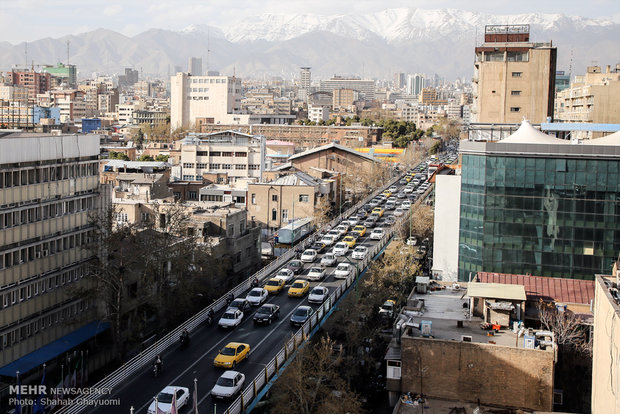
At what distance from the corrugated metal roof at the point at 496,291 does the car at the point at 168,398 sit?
12.3m

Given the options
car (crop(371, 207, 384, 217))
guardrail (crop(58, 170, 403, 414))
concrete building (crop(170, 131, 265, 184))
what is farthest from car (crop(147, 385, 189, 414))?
concrete building (crop(170, 131, 265, 184))

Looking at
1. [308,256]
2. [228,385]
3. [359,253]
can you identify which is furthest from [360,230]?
[228,385]

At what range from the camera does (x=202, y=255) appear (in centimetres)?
3566

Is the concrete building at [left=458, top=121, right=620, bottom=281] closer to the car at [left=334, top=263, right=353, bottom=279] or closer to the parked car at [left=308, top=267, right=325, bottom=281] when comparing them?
the car at [left=334, top=263, right=353, bottom=279]

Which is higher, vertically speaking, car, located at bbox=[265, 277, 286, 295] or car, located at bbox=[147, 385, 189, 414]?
car, located at bbox=[265, 277, 286, 295]

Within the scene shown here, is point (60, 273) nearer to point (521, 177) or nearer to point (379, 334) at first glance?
point (379, 334)

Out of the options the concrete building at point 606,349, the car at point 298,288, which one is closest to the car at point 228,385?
the concrete building at point 606,349

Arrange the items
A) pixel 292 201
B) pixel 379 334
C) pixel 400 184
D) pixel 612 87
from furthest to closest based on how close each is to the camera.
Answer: pixel 400 184 < pixel 612 87 < pixel 292 201 < pixel 379 334

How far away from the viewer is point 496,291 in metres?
28.7

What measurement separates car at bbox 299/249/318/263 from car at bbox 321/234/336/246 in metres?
3.69

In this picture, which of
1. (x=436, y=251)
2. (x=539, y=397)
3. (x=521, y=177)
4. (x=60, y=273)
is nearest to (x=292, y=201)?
(x=436, y=251)

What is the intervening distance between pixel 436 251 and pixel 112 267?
17.9m

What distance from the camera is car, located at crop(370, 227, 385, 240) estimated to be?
51162 millimetres

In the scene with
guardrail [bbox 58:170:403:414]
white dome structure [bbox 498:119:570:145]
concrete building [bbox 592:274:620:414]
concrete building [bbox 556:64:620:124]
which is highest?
concrete building [bbox 556:64:620:124]
